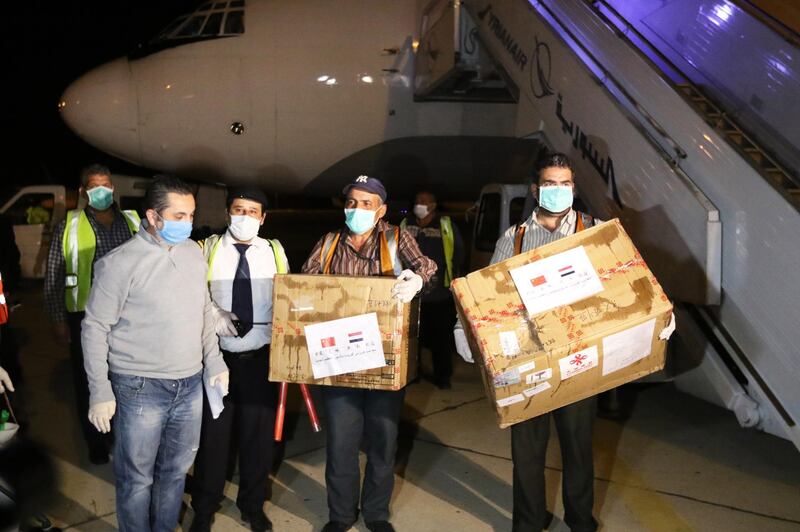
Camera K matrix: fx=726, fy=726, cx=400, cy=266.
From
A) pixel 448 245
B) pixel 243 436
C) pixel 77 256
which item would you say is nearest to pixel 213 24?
pixel 448 245

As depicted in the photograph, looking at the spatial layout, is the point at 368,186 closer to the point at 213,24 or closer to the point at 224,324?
the point at 224,324

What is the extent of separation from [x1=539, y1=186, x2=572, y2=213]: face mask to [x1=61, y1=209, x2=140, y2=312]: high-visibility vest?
9.45 feet

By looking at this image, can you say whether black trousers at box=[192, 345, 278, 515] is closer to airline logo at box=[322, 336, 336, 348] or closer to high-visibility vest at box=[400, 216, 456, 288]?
airline logo at box=[322, 336, 336, 348]

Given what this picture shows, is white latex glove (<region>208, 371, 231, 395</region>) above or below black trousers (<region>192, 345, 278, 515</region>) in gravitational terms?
above

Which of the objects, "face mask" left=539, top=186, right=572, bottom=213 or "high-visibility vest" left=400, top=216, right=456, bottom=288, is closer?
"face mask" left=539, top=186, right=572, bottom=213

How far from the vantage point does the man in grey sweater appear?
3.14 meters

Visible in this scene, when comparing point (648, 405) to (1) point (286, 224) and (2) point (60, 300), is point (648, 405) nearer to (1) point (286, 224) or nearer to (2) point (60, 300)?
(2) point (60, 300)

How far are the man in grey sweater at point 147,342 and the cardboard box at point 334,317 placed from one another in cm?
39

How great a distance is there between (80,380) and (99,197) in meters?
1.21

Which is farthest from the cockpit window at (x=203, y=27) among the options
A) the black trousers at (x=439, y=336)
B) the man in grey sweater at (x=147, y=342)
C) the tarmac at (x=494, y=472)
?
the man in grey sweater at (x=147, y=342)

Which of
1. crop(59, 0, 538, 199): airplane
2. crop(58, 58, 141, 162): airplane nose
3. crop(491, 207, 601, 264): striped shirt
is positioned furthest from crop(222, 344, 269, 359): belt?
crop(58, 58, 141, 162): airplane nose

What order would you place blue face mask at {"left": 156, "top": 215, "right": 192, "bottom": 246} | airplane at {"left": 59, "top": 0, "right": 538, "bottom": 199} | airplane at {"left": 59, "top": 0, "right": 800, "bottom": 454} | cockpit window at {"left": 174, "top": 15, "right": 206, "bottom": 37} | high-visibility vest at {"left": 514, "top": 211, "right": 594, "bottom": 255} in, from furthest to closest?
1. cockpit window at {"left": 174, "top": 15, "right": 206, "bottom": 37}
2. airplane at {"left": 59, "top": 0, "right": 538, "bottom": 199}
3. airplane at {"left": 59, "top": 0, "right": 800, "bottom": 454}
4. high-visibility vest at {"left": 514, "top": 211, "right": 594, "bottom": 255}
5. blue face mask at {"left": 156, "top": 215, "right": 192, "bottom": 246}

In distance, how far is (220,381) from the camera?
3.57 metres

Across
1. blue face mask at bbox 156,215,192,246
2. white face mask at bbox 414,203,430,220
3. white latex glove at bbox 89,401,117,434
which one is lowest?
white face mask at bbox 414,203,430,220
